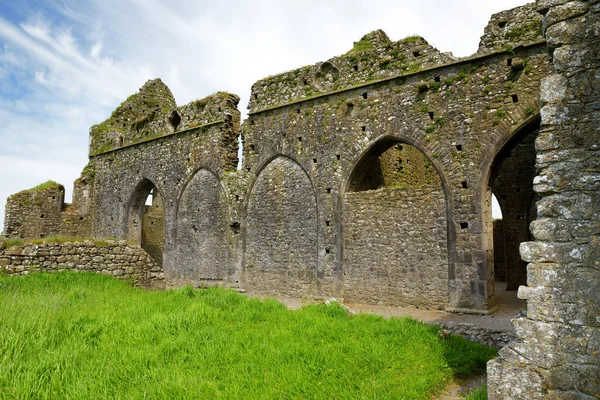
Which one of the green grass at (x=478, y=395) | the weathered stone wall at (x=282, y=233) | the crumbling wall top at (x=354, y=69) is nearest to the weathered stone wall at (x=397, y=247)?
the weathered stone wall at (x=282, y=233)

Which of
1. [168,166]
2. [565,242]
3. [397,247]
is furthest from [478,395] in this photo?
[168,166]

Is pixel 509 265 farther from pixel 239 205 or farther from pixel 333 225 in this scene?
pixel 239 205

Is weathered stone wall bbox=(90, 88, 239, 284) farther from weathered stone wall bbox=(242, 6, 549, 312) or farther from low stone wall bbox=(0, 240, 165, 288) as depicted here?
low stone wall bbox=(0, 240, 165, 288)

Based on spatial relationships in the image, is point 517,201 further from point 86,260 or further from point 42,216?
point 42,216

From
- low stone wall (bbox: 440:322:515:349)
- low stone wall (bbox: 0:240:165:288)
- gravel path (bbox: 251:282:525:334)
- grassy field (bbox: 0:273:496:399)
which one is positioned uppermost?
low stone wall (bbox: 0:240:165:288)

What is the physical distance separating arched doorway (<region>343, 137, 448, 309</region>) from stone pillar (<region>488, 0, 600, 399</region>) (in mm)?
6106

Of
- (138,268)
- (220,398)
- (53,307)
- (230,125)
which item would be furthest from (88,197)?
(220,398)

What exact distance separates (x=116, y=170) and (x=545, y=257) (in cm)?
1806

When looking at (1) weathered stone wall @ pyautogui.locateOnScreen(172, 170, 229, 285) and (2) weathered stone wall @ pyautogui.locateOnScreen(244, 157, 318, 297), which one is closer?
(2) weathered stone wall @ pyautogui.locateOnScreen(244, 157, 318, 297)

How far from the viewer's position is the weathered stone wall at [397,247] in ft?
30.5

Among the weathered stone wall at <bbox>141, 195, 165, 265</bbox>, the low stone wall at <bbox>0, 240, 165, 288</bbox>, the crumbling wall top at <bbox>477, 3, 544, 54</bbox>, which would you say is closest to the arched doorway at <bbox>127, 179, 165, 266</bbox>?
the weathered stone wall at <bbox>141, 195, 165, 265</bbox>

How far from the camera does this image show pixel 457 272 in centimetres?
893

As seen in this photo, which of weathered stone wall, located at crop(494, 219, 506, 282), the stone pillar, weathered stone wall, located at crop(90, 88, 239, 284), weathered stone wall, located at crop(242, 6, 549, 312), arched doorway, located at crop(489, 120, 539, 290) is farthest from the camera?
weathered stone wall, located at crop(494, 219, 506, 282)

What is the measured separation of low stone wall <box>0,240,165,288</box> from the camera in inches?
Answer: 298
